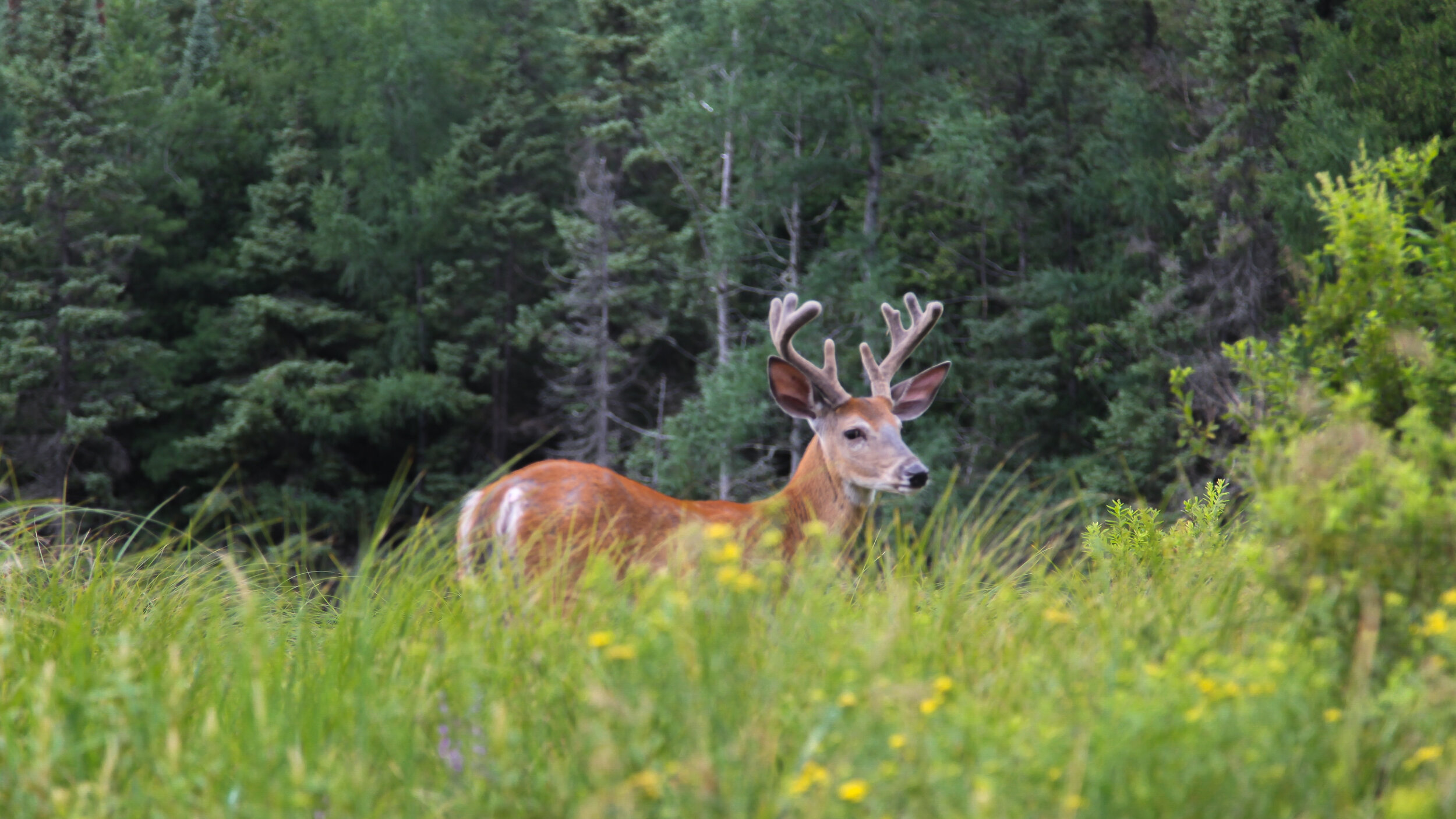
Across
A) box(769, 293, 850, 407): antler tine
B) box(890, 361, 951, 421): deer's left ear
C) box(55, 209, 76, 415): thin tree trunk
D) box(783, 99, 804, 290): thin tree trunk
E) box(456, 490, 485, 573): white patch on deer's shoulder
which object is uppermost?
box(769, 293, 850, 407): antler tine

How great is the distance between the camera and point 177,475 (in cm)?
2720

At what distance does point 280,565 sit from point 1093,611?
2.22 metres

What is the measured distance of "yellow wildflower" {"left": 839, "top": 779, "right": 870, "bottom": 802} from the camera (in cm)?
216

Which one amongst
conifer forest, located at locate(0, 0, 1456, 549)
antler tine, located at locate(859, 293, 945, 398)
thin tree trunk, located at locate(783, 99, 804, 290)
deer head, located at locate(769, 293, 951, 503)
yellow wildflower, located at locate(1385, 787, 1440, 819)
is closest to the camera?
yellow wildflower, located at locate(1385, 787, 1440, 819)

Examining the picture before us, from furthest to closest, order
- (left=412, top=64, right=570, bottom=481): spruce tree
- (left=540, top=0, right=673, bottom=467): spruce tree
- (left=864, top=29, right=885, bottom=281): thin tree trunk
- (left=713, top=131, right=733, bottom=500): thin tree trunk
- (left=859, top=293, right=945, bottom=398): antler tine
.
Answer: (left=412, top=64, right=570, bottom=481): spruce tree < (left=540, top=0, right=673, bottom=467): spruce tree < (left=864, top=29, right=885, bottom=281): thin tree trunk < (left=713, top=131, right=733, bottom=500): thin tree trunk < (left=859, top=293, right=945, bottom=398): antler tine

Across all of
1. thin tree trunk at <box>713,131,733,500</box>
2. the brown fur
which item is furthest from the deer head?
thin tree trunk at <box>713,131,733,500</box>

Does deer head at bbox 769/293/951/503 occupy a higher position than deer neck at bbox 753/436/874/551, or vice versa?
deer head at bbox 769/293/951/503

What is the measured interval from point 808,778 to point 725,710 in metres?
0.25

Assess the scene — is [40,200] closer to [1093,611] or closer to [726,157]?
[726,157]

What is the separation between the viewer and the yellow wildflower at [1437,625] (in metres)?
2.35

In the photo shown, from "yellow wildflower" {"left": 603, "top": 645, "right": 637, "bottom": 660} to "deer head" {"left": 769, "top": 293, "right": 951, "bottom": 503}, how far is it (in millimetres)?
3084

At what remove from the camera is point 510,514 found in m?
4.57

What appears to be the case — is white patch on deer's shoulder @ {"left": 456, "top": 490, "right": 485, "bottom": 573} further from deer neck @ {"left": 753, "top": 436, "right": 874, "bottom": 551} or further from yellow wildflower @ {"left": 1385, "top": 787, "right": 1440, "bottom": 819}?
yellow wildflower @ {"left": 1385, "top": 787, "right": 1440, "bottom": 819}

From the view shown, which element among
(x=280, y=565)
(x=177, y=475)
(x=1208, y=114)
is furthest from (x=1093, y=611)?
(x=177, y=475)
